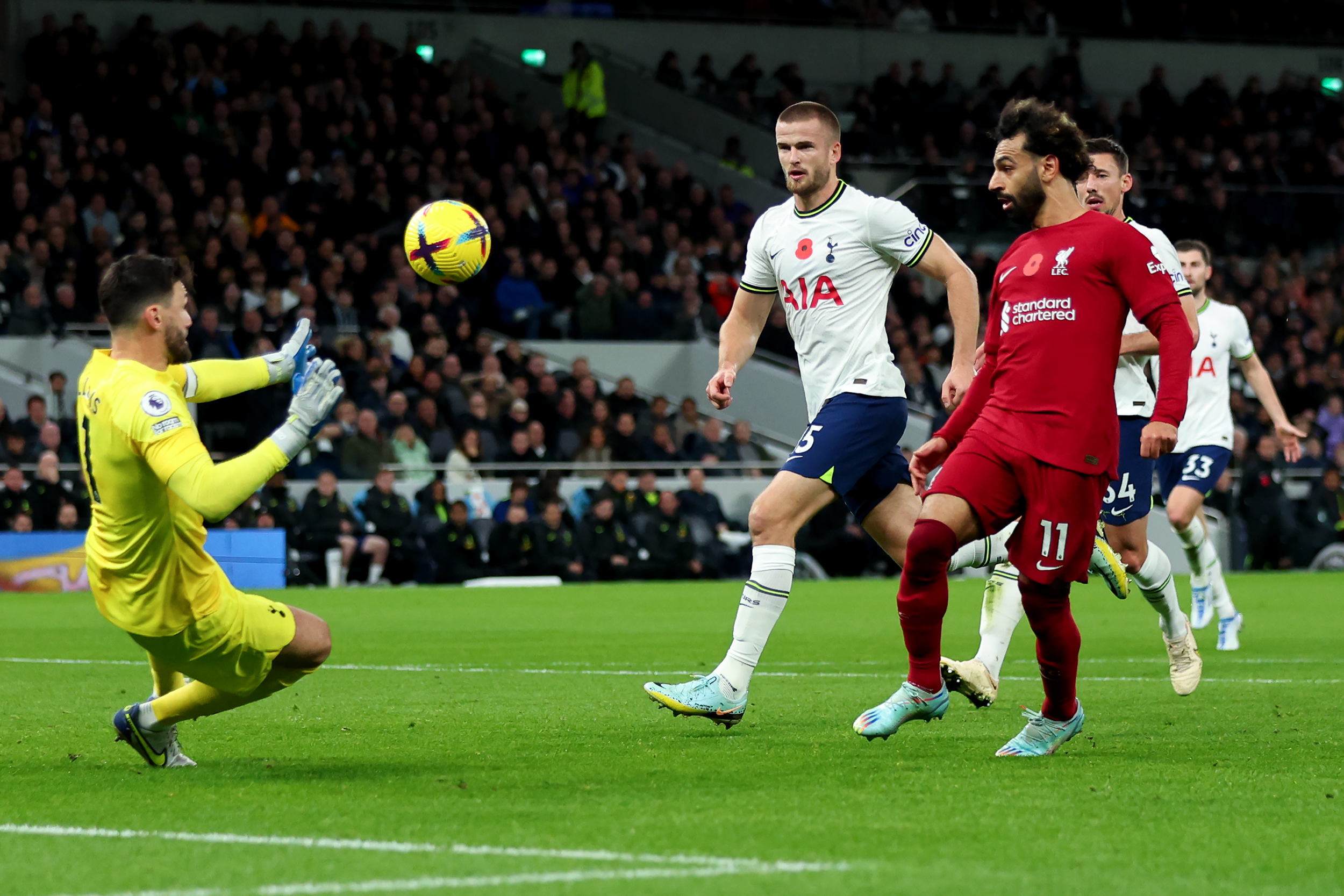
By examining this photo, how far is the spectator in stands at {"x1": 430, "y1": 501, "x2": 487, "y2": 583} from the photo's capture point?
68.4ft

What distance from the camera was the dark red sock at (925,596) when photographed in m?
6.21

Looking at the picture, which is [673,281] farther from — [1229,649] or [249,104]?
[1229,649]

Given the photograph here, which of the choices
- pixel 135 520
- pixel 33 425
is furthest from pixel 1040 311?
pixel 33 425

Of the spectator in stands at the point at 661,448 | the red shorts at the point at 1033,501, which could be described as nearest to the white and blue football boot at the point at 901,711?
the red shorts at the point at 1033,501

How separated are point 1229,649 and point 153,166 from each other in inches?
644

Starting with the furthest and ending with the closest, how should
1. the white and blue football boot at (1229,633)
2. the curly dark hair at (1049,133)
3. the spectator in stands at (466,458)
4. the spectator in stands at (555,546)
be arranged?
1. the spectator in stands at (466,458)
2. the spectator in stands at (555,546)
3. the white and blue football boot at (1229,633)
4. the curly dark hair at (1049,133)

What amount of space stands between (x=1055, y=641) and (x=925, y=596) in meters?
0.48

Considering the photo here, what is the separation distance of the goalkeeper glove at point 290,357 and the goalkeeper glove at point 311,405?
0.23 metres

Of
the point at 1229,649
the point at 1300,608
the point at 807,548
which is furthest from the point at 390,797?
the point at 807,548

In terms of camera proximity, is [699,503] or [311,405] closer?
[311,405]

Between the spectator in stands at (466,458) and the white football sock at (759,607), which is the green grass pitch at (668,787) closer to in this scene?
the white football sock at (759,607)

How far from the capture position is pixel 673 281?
2636 centimetres

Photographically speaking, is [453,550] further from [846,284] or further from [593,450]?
[846,284]

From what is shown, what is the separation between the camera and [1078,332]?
20.2ft
